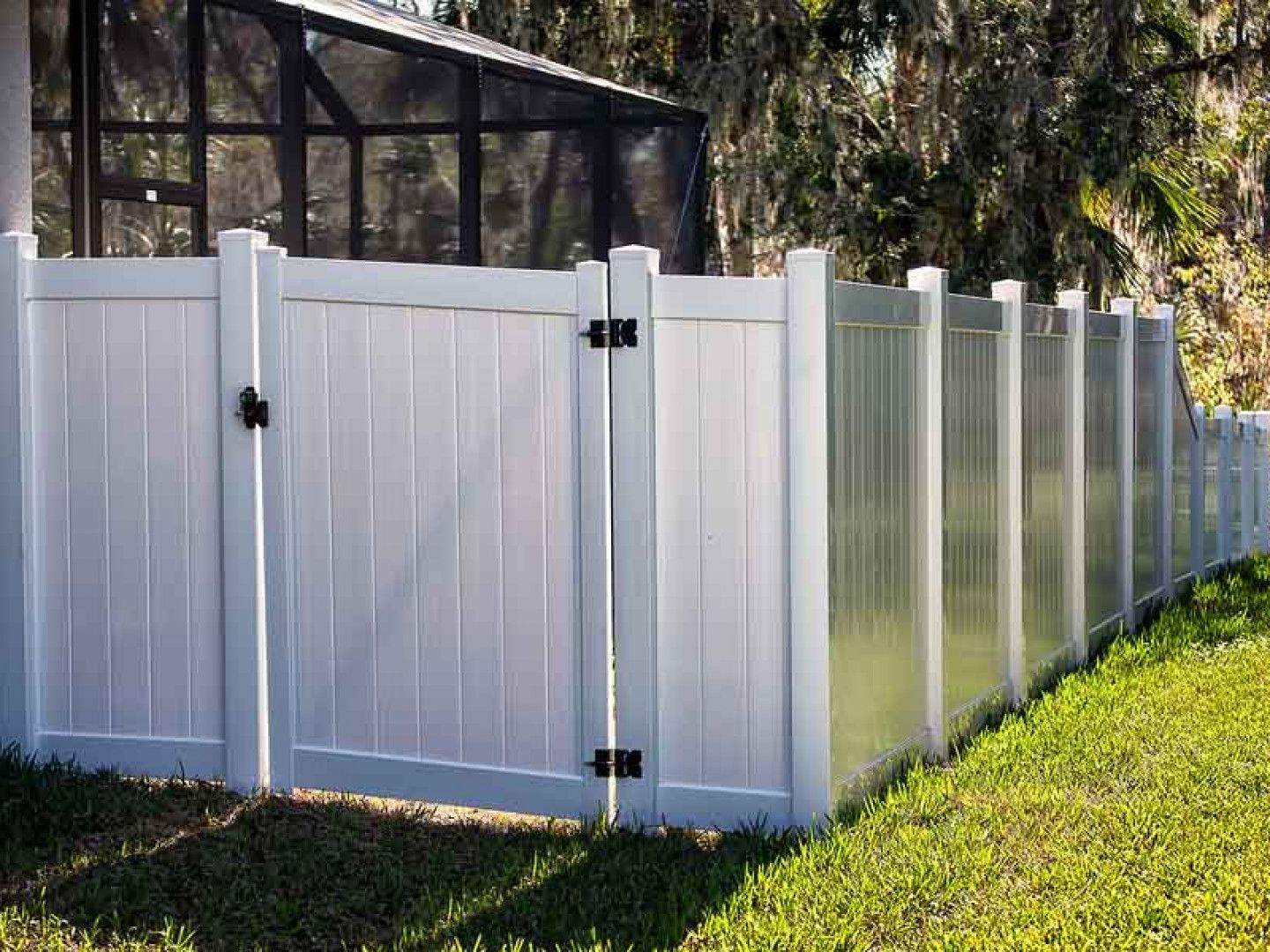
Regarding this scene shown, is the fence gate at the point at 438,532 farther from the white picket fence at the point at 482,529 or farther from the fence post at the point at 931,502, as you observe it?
the fence post at the point at 931,502

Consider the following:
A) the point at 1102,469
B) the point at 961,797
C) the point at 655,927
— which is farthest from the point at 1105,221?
the point at 655,927

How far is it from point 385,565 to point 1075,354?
12.4 feet

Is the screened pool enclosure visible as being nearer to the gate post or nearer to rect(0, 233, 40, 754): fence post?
rect(0, 233, 40, 754): fence post

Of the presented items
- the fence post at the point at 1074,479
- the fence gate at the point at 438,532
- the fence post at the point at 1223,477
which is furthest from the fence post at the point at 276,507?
the fence post at the point at 1223,477

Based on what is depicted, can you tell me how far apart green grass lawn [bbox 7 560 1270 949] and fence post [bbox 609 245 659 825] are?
0.28m

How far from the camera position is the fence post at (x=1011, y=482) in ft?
23.4

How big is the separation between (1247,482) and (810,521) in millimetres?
7984

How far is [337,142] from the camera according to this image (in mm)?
9617

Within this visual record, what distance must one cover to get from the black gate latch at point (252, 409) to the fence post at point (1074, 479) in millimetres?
3726

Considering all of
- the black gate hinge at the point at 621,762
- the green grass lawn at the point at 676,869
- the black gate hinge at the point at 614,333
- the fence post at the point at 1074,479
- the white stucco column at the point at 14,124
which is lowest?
the green grass lawn at the point at 676,869

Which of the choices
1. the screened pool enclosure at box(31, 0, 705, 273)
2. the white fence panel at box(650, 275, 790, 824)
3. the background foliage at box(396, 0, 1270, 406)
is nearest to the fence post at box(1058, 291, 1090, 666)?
the white fence panel at box(650, 275, 790, 824)

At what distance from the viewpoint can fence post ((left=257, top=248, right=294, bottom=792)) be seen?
222 inches

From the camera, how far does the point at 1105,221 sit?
56.4 feet

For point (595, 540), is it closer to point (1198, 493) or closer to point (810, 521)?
point (810, 521)
